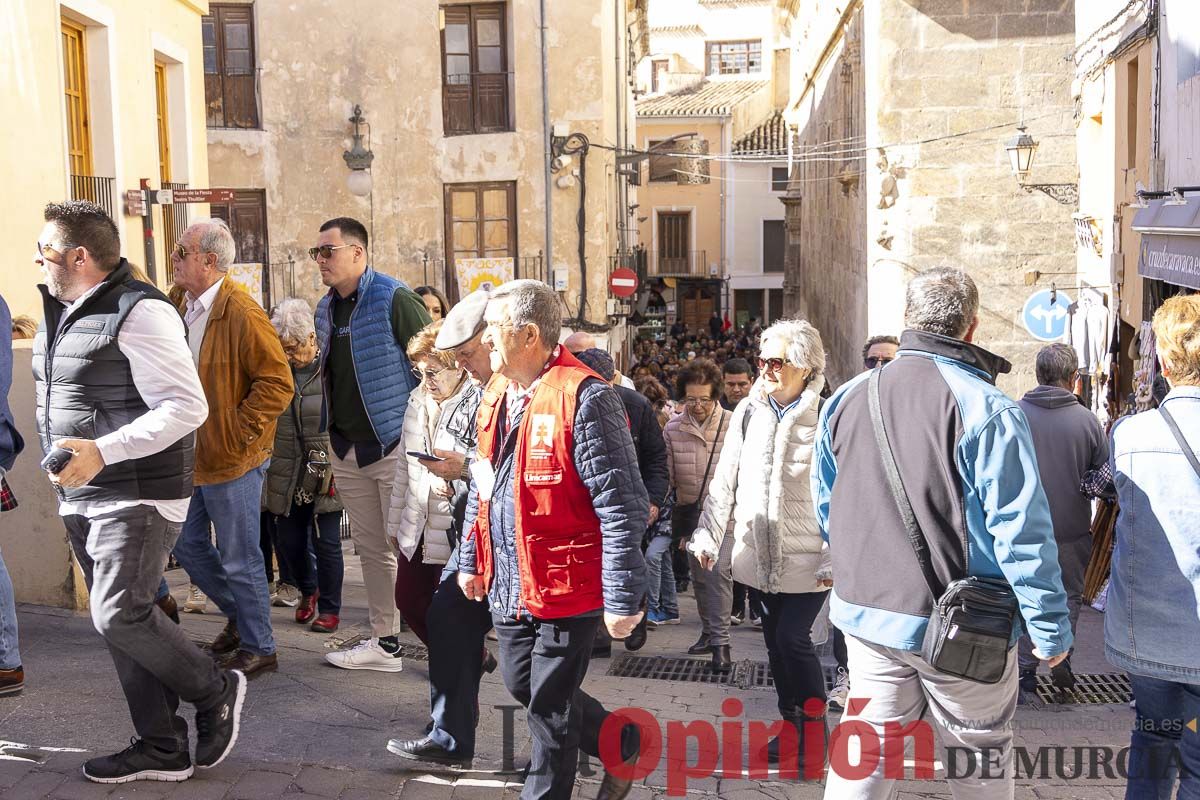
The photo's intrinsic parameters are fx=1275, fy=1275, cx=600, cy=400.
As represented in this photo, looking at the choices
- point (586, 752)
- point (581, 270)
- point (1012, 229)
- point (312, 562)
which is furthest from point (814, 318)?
point (586, 752)

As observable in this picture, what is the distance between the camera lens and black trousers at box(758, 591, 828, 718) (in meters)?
4.88

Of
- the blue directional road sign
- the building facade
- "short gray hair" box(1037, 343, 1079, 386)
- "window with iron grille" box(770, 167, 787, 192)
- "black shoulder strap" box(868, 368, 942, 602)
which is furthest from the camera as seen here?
"window with iron grille" box(770, 167, 787, 192)

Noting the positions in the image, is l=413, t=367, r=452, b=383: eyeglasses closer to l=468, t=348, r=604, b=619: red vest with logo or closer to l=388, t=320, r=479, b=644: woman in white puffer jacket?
l=388, t=320, r=479, b=644: woman in white puffer jacket

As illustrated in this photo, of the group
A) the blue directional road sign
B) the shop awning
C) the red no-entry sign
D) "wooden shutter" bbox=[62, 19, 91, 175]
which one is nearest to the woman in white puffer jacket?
the shop awning

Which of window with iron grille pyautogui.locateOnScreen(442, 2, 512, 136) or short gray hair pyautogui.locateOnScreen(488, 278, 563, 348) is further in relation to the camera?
window with iron grille pyautogui.locateOnScreen(442, 2, 512, 136)

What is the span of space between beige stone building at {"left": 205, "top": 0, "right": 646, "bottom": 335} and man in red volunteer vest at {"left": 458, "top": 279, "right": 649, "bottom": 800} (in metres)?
16.6

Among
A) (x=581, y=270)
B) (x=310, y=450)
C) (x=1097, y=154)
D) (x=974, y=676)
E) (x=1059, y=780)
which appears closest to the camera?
(x=974, y=676)

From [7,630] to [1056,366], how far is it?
190 inches

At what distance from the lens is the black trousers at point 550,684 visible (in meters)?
3.82

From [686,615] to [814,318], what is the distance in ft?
70.7

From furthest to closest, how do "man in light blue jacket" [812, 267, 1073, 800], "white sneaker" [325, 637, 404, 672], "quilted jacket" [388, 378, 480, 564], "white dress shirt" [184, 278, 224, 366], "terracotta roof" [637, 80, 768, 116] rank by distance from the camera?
1. "terracotta roof" [637, 80, 768, 116]
2. "white sneaker" [325, 637, 404, 672]
3. "white dress shirt" [184, 278, 224, 366]
4. "quilted jacket" [388, 378, 480, 564]
5. "man in light blue jacket" [812, 267, 1073, 800]

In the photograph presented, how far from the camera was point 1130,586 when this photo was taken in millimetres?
3660

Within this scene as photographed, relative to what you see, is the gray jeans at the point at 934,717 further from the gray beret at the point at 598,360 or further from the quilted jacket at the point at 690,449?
the quilted jacket at the point at 690,449

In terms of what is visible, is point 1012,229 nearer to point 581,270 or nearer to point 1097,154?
point 1097,154
